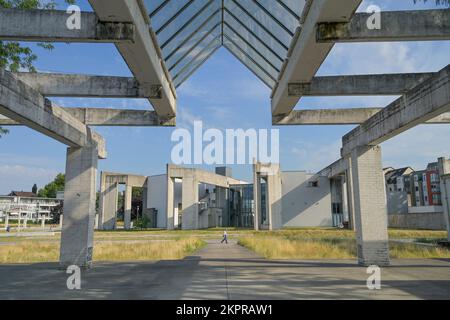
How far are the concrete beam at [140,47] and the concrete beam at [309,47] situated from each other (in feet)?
11.5

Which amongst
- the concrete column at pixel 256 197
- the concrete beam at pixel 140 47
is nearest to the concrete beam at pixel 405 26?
the concrete beam at pixel 140 47

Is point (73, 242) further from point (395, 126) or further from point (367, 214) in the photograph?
point (395, 126)

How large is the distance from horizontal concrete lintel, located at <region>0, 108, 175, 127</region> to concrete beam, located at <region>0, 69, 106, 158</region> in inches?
18.4

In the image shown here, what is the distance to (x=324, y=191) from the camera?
2116 inches

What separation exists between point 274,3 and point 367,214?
880cm

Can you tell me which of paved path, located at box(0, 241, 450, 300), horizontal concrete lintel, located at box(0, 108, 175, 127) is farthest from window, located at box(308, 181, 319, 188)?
horizontal concrete lintel, located at box(0, 108, 175, 127)

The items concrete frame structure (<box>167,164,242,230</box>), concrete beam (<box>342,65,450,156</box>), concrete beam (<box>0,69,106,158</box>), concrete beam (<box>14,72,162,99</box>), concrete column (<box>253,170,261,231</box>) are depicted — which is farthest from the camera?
concrete frame structure (<box>167,164,242,230</box>)

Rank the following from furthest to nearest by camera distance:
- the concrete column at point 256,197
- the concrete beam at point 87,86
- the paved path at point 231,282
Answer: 1. the concrete column at point 256,197
2. the concrete beam at point 87,86
3. the paved path at point 231,282

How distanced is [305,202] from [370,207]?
41.4 metres

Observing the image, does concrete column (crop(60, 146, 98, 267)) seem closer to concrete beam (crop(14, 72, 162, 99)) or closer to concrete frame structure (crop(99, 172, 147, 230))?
concrete beam (crop(14, 72, 162, 99))

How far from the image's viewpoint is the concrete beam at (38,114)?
8484 mm

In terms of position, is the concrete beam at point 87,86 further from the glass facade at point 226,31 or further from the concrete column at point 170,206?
the concrete column at point 170,206

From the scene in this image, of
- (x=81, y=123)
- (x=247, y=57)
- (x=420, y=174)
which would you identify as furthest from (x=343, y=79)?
(x=420, y=174)

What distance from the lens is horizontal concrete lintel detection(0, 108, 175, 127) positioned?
13.9 m
